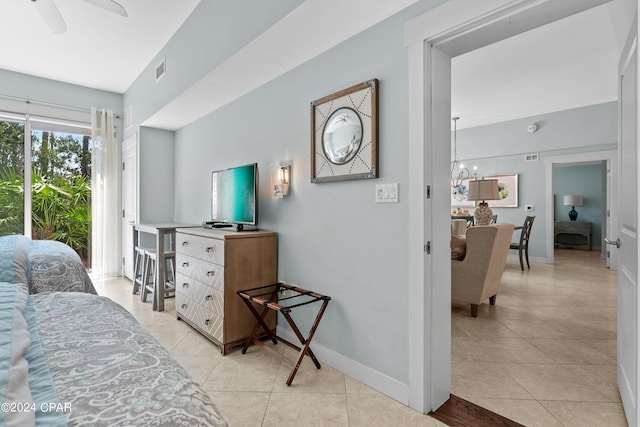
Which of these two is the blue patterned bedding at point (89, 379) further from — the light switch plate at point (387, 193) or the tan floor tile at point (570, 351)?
the tan floor tile at point (570, 351)

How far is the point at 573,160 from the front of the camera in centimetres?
575

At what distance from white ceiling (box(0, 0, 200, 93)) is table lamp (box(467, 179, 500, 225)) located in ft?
14.0

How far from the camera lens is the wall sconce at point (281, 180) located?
107 inches

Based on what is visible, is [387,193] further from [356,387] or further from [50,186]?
[50,186]

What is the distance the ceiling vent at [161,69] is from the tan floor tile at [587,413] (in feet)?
14.5

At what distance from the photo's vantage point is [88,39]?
11.6 ft

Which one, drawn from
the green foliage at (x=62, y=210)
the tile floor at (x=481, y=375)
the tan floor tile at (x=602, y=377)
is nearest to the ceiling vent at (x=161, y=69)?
the green foliage at (x=62, y=210)

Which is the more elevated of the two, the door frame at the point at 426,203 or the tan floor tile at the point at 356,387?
the door frame at the point at 426,203

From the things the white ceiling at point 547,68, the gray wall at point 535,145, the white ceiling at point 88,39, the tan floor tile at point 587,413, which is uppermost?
the white ceiling at point 88,39

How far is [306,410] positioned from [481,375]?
3.92ft

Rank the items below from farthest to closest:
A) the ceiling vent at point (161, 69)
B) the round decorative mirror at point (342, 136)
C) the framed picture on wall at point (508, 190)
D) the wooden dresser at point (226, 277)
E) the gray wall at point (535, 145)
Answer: the framed picture on wall at point (508, 190) < the gray wall at point (535, 145) < the ceiling vent at point (161, 69) < the wooden dresser at point (226, 277) < the round decorative mirror at point (342, 136)

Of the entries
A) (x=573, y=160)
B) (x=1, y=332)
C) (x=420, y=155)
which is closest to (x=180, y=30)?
(x=420, y=155)

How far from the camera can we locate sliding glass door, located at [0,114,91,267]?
4352 millimetres

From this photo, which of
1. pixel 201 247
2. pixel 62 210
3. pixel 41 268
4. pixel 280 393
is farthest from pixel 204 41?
pixel 62 210
